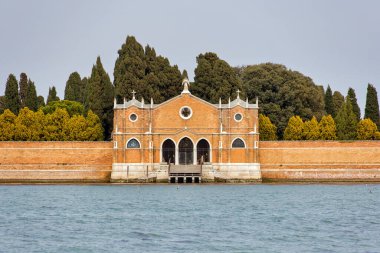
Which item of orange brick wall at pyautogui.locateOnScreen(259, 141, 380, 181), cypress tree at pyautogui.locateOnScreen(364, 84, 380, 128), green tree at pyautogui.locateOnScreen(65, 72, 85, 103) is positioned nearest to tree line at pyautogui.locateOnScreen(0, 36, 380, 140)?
cypress tree at pyautogui.locateOnScreen(364, 84, 380, 128)

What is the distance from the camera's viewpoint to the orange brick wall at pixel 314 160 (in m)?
58.8

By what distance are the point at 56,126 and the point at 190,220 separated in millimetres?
31620

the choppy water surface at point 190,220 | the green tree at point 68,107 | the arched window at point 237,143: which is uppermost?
the green tree at point 68,107

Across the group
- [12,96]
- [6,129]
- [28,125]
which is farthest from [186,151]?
[12,96]

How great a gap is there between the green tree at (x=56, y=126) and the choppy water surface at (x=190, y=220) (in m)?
11.5

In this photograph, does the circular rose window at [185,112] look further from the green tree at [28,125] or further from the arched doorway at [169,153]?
the green tree at [28,125]

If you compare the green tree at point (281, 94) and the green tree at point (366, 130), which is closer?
the green tree at point (366, 130)

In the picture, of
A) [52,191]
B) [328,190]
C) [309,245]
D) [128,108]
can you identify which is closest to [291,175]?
[328,190]

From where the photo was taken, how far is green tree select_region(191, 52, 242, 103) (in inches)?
2611

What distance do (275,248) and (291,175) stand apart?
109 ft

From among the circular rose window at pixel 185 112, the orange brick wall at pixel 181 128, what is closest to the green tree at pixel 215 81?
the orange brick wall at pixel 181 128

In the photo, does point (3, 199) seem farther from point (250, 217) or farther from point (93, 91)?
point (93, 91)

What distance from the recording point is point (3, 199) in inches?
1767

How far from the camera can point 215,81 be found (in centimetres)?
6719
